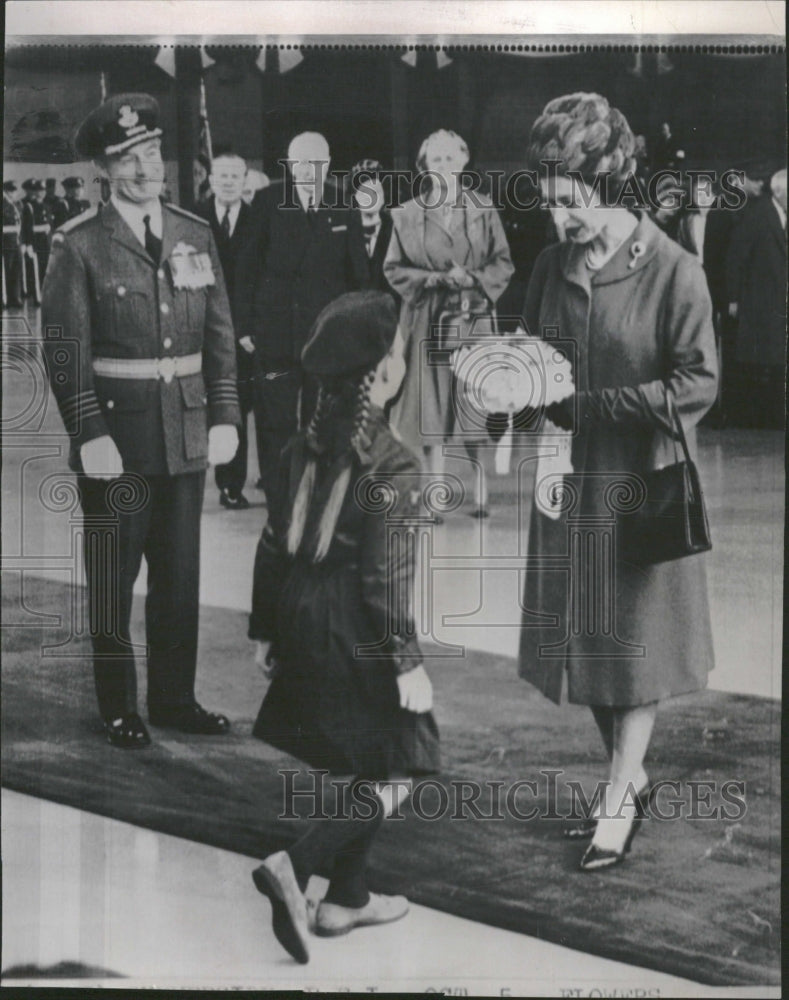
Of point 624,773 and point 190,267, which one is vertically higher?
point 190,267

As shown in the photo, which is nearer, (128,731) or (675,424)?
(675,424)

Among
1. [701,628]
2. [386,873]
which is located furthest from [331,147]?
[386,873]

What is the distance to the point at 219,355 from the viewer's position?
15.7 ft

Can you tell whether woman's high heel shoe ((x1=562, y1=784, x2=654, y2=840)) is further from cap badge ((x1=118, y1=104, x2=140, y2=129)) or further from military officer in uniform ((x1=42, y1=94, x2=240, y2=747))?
cap badge ((x1=118, y1=104, x2=140, y2=129))

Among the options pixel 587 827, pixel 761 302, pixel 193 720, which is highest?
pixel 761 302

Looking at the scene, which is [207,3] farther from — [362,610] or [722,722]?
[722,722]

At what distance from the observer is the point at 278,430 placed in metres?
4.78

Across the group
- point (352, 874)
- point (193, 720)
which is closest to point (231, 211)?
point (193, 720)

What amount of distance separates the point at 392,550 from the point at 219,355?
0.72 meters

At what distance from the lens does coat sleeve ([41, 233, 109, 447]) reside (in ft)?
15.7

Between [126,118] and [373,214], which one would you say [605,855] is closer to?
[373,214]

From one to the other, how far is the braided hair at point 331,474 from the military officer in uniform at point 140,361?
8.9 inches

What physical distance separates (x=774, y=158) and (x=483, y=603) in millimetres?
1454

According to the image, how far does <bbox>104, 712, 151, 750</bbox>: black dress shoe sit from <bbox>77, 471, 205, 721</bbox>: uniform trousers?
3 centimetres
